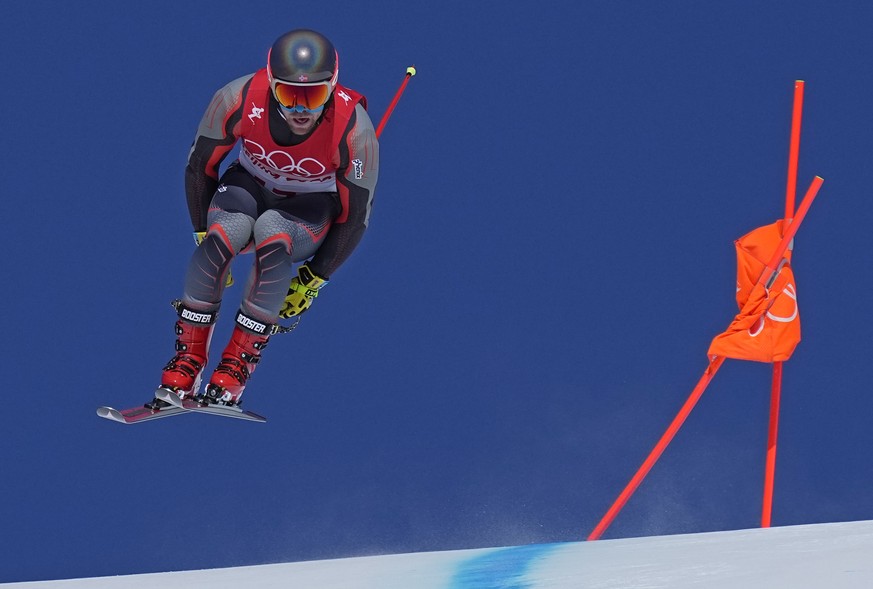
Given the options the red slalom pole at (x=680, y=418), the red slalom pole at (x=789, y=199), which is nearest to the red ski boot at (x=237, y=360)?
the red slalom pole at (x=680, y=418)

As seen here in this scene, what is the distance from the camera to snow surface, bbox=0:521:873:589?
4512mm

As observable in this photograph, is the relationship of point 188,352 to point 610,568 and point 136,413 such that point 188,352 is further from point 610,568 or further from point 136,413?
point 610,568

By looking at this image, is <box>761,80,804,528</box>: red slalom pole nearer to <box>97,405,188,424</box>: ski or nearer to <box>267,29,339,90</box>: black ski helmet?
<box>267,29,339,90</box>: black ski helmet

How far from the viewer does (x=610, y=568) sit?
4969 mm

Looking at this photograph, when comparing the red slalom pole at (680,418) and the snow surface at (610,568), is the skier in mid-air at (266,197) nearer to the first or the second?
the snow surface at (610,568)

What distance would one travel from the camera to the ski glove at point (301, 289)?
573cm

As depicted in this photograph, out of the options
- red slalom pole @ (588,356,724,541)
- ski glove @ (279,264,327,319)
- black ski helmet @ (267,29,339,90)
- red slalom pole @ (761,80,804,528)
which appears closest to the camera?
black ski helmet @ (267,29,339,90)

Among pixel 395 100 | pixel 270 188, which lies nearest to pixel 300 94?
pixel 270 188

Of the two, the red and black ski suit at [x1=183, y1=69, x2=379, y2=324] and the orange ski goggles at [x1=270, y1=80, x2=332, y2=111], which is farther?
the red and black ski suit at [x1=183, y1=69, x2=379, y2=324]

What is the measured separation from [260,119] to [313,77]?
30cm

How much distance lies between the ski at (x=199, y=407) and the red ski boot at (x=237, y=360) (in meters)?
0.03

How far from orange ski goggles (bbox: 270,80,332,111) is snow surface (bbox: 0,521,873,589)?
5.08ft

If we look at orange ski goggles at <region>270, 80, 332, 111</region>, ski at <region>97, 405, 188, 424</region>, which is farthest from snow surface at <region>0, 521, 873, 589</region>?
orange ski goggles at <region>270, 80, 332, 111</region>

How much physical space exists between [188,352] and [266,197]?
23.6 inches
